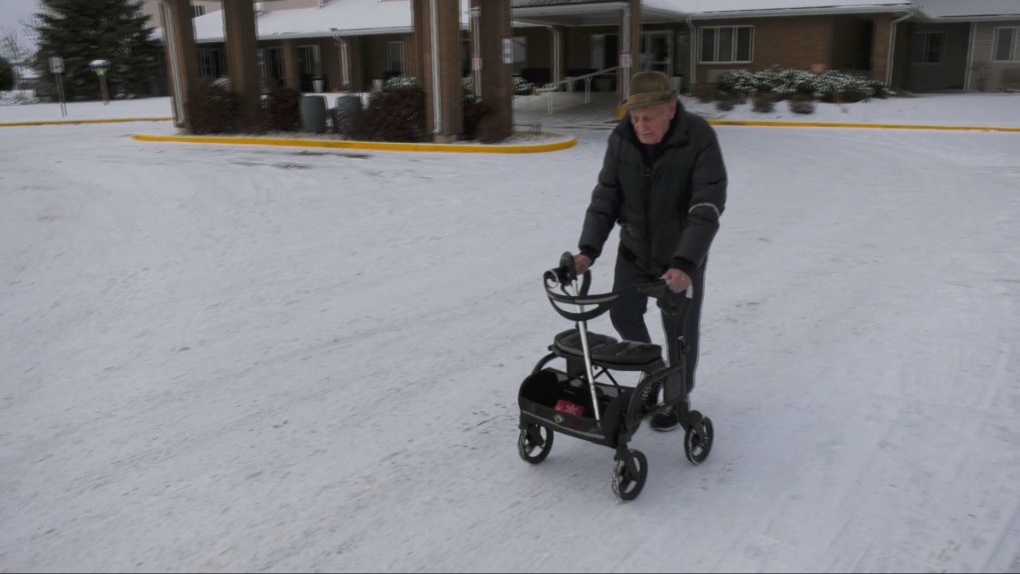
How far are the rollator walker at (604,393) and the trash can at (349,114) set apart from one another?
49.4 feet

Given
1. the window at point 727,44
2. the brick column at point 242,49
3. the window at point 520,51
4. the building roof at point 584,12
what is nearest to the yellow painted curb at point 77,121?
the building roof at point 584,12

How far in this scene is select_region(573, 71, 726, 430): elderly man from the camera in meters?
3.61

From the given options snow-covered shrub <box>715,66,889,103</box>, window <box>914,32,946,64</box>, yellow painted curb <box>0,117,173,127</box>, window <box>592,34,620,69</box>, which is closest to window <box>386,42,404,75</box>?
window <box>592,34,620,69</box>

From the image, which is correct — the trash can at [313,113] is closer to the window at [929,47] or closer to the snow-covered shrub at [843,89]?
the snow-covered shrub at [843,89]

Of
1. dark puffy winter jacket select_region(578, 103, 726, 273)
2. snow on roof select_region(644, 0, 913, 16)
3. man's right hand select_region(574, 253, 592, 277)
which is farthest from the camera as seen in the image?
snow on roof select_region(644, 0, 913, 16)

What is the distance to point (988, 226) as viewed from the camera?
8859 mm

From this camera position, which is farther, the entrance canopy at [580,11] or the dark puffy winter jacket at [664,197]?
the entrance canopy at [580,11]

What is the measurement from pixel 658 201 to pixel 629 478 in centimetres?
127

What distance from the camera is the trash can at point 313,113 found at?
19281 millimetres

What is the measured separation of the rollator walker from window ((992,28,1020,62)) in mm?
31428

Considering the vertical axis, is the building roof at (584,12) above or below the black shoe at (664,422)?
above

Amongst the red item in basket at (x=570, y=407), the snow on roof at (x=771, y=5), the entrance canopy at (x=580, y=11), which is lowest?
the red item in basket at (x=570, y=407)

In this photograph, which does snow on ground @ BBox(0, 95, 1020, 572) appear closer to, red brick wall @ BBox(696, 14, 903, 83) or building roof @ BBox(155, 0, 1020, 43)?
building roof @ BBox(155, 0, 1020, 43)

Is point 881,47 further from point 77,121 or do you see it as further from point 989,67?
point 77,121
